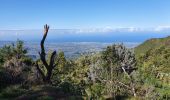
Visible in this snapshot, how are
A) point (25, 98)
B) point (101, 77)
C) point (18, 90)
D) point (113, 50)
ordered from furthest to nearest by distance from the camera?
point (113, 50), point (101, 77), point (18, 90), point (25, 98)

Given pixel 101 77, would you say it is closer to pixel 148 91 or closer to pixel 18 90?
pixel 148 91

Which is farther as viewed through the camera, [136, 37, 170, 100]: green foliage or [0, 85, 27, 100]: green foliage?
[136, 37, 170, 100]: green foliage

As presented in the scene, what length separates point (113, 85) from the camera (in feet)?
144

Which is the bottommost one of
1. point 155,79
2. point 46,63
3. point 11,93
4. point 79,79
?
point 155,79

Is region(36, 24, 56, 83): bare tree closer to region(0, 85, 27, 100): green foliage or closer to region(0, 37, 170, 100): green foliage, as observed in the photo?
region(0, 37, 170, 100): green foliage

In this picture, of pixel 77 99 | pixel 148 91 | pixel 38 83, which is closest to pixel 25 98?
pixel 77 99

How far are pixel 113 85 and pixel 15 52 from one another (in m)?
32.6

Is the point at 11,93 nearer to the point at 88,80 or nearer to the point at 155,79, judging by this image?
the point at 88,80

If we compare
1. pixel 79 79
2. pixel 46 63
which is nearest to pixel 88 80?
pixel 79 79

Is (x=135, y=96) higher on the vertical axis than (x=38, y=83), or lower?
lower

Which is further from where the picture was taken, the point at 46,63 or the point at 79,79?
the point at 79,79

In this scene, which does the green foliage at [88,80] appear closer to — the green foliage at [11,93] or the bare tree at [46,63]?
the green foliage at [11,93]

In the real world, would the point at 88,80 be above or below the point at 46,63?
below

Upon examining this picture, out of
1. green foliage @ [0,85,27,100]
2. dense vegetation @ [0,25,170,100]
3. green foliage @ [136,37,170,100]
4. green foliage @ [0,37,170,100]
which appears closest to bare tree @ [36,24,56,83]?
dense vegetation @ [0,25,170,100]
